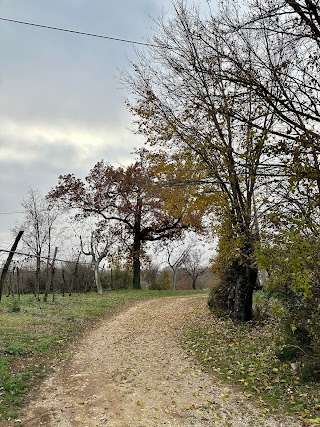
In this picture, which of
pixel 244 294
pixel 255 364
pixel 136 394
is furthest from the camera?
pixel 244 294

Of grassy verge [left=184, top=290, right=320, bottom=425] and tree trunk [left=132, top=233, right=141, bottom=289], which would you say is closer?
grassy verge [left=184, top=290, right=320, bottom=425]

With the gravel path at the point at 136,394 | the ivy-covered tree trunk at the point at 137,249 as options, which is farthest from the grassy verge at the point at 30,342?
the ivy-covered tree trunk at the point at 137,249

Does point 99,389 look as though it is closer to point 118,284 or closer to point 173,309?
point 173,309

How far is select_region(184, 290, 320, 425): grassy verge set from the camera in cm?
506

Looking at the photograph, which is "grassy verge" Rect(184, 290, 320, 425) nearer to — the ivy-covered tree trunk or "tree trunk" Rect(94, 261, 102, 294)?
the ivy-covered tree trunk

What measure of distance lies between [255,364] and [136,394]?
260cm

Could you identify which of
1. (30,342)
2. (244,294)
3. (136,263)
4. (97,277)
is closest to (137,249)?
(136,263)

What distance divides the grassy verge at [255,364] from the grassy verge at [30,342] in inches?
119

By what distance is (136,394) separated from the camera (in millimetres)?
5211

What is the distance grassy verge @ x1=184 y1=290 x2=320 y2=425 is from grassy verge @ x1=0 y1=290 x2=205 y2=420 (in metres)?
3.03

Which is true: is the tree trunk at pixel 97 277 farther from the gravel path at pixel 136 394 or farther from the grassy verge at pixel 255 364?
the gravel path at pixel 136 394

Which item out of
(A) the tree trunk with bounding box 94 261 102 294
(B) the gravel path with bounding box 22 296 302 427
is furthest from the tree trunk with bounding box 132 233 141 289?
(B) the gravel path with bounding box 22 296 302 427

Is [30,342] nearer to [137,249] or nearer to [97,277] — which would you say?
[97,277]

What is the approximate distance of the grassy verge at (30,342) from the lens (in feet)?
17.4
